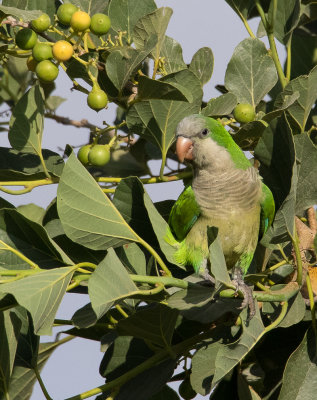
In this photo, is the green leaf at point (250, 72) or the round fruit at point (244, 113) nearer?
the round fruit at point (244, 113)

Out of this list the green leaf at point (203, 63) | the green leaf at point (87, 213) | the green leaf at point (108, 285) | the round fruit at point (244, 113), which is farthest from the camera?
the green leaf at point (203, 63)

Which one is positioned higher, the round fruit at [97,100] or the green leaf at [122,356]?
the round fruit at [97,100]

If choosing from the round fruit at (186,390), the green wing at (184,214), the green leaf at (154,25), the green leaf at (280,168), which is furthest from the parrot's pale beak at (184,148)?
the round fruit at (186,390)

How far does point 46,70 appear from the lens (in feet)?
7.13

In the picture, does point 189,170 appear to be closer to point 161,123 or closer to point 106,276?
point 161,123

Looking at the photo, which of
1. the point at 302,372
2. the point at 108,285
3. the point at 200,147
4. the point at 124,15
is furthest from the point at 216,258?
the point at 124,15

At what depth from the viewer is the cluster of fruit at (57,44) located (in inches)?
86.0

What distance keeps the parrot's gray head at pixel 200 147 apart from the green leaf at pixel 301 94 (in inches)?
13.1

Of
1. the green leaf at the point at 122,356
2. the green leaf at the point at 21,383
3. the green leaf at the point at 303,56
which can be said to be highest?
the green leaf at the point at 303,56

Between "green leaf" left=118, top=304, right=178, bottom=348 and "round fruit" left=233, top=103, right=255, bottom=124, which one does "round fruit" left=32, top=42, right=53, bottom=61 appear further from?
"green leaf" left=118, top=304, right=178, bottom=348

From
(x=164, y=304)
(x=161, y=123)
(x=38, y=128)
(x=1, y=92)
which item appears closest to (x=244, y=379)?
(x=164, y=304)

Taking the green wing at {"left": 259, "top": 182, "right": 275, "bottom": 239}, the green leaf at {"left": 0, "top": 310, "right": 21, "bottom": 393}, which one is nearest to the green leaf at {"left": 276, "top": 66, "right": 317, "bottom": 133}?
the green wing at {"left": 259, "top": 182, "right": 275, "bottom": 239}

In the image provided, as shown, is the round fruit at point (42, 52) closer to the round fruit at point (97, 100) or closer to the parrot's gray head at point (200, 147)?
the round fruit at point (97, 100)

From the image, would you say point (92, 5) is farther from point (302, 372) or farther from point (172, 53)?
point (302, 372)
